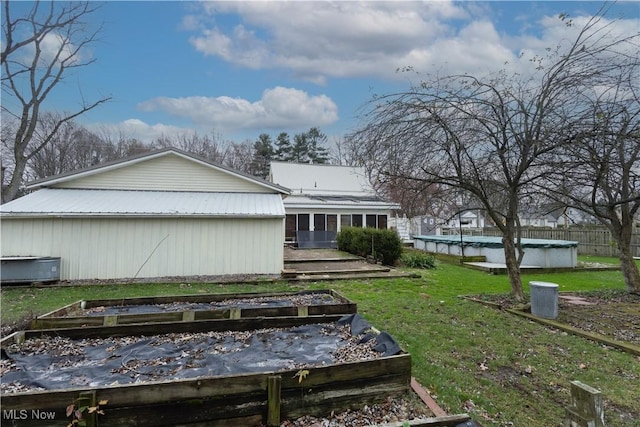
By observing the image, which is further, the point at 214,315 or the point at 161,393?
the point at 214,315

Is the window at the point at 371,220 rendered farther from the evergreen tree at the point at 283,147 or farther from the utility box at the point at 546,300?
the evergreen tree at the point at 283,147

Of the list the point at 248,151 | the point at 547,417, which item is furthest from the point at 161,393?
the point at 248,151

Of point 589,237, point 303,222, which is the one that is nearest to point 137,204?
point 303,222

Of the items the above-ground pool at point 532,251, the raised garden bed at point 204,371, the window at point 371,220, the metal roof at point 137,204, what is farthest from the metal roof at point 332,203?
the raised garden bed at point 204,371

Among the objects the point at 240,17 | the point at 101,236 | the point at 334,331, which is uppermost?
the point at 240,17

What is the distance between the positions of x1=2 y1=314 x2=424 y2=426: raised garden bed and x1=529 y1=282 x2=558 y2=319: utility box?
153 inches

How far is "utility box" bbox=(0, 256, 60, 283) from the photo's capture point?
8.93m

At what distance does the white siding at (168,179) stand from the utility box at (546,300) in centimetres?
972

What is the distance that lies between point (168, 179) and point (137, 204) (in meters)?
2.17

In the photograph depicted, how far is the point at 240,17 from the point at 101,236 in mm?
7582

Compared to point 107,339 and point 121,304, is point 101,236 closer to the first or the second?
point 121,304

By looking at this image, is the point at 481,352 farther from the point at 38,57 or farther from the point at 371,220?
the point at 38,57

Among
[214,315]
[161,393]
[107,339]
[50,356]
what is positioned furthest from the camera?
[214,315]

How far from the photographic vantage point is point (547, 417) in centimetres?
307
